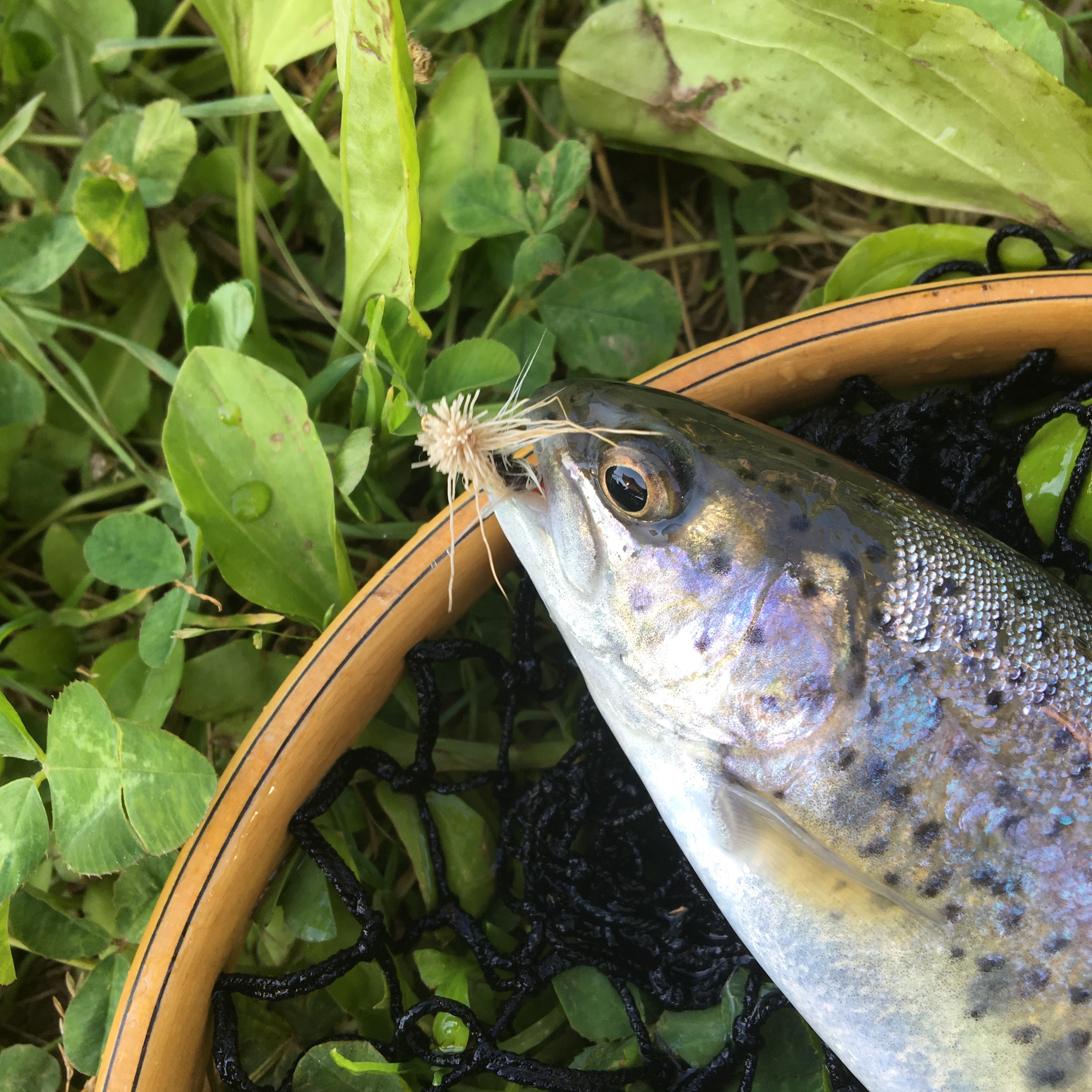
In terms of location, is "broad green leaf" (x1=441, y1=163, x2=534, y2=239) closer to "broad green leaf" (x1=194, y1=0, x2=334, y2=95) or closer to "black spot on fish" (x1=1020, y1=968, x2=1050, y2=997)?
"broad green leaf" (x1=194, y1=0, x2=334, y2=95)

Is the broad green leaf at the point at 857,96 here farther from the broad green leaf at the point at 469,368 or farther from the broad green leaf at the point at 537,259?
the broad green leaf at the point at 469,368

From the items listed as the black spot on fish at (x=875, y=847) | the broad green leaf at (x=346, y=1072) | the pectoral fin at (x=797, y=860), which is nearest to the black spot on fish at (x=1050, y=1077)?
the pectoral fin at (x=797, y=860)

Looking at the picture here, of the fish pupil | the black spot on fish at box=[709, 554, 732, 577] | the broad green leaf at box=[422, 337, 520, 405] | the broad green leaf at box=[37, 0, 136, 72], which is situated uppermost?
the broad green leaf at box=[37, 0, 136, 72]

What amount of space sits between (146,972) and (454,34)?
5.83ft

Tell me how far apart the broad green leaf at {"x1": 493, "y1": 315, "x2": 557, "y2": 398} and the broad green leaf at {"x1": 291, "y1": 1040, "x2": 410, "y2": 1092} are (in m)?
1.06

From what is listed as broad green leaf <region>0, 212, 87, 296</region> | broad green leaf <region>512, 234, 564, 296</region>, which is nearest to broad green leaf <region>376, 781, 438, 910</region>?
broad green leaf <region>512, 234, 564, 296</region>

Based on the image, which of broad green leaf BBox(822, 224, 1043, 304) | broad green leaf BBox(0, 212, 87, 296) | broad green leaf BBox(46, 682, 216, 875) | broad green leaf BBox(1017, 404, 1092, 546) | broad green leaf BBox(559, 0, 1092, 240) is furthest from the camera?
broad green leaf BBox(0, 212, 87, 296)

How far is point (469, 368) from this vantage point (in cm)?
148

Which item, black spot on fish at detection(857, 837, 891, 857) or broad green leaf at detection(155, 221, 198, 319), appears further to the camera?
broad green leaf at detection(155, 221, 198, 319)

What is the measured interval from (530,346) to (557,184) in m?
0.28

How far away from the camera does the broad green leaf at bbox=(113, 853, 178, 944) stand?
56.5 inches

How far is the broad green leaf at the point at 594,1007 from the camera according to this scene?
4.54 ft

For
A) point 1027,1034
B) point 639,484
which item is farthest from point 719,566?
point 1027,1034

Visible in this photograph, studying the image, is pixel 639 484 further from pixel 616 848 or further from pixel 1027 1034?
pixel 1027 1034
